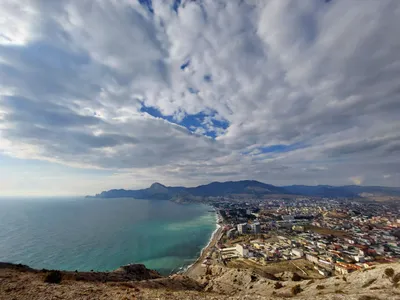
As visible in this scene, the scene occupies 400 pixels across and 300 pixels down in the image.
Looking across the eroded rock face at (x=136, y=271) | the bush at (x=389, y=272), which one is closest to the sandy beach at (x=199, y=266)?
the eroded rock face at (x=136, y=271)

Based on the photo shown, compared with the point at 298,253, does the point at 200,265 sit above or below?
below

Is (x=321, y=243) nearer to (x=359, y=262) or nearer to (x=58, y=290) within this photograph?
(x=359, y=262)

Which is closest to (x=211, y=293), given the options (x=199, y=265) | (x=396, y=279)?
(x=396, y=279)

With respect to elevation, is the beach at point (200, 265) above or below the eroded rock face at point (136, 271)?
below

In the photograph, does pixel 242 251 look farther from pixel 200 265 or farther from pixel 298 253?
pixel 200 265

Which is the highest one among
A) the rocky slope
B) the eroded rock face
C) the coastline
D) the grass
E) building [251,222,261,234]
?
the rocky slope

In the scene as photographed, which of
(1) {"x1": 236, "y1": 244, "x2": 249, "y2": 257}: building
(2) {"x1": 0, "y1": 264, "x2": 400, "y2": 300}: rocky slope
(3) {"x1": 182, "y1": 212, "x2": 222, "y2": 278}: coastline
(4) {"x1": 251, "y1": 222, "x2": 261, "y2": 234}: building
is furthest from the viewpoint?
(4) {"x1": 251, "y1": 222, "x2": 261, "y2": 234}: building

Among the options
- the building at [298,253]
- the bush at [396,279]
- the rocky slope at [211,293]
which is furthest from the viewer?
the building at [298,253]

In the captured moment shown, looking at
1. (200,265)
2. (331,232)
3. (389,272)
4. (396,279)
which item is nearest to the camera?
(396,279)

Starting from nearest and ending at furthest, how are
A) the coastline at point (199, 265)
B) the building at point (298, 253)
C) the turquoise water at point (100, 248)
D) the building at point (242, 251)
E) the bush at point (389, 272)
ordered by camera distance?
the bush at point (389, 272), the coastline at point (199, 265), the turquoise water at point (100, 248), the building at point (298, 253), the building at point (242, 251)

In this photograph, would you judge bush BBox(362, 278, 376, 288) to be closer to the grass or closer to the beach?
the beach

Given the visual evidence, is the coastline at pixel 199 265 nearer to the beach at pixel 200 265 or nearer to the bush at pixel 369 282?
the beach at pixel 200 265

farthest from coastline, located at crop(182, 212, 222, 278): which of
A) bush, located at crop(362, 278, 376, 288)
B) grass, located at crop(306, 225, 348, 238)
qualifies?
grass, located at crop(306, 225, 348, 238)
